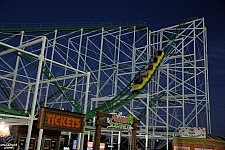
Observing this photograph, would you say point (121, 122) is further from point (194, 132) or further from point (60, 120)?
point (60, 120)

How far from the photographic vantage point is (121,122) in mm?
18297

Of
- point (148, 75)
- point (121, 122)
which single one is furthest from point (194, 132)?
point (148, 75)

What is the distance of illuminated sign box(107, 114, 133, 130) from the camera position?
1745 cm

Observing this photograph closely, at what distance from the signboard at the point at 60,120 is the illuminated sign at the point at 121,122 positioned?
3883 mm

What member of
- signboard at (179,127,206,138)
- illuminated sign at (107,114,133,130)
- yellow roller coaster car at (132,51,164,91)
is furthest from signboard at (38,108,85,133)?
yellow roller coaster car at (132,51,164,91)

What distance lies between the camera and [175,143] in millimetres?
16828

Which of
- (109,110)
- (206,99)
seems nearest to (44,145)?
(109,110)

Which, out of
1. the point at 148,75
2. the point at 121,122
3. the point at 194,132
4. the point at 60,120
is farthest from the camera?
the point at 148,75

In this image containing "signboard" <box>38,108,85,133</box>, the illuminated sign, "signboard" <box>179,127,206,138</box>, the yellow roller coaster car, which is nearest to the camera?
"signboard" <box>38,108,85,133</box>

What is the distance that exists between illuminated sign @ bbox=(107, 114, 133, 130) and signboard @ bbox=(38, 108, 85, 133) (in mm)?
Result: 3883

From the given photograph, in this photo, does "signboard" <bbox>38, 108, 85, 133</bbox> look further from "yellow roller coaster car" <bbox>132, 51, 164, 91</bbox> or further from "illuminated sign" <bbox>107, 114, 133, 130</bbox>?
"yellow roller coaster car" <bbox>132, 51, 164, 91</bbox>

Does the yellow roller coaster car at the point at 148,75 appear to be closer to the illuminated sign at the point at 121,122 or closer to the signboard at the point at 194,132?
the illuminated sign at the point at 121,122

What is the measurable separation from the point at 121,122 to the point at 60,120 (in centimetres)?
646

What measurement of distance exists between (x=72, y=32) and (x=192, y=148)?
55.8ft
